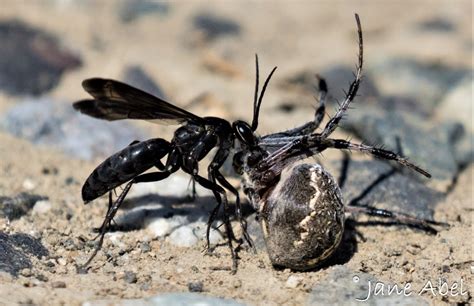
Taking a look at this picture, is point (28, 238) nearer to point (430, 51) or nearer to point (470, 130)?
point (470, 130)

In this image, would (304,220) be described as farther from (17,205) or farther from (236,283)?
(17,205)

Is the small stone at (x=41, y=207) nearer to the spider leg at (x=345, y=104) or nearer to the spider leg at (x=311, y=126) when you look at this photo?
the spider leg at (x=311, y=126)

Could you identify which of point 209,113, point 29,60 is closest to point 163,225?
point 209,113

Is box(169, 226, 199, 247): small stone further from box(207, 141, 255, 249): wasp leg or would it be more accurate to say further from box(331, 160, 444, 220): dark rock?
box(331, 160, 444, 220): dark rock

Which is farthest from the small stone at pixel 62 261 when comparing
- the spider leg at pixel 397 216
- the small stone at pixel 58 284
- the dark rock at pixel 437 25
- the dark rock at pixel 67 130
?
the dark rock at pixel 437 25

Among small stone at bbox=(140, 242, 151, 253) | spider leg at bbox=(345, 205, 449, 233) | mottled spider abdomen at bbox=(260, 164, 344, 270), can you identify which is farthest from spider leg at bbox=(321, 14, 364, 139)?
small stone at bbox=(140, 242, 151, 253)

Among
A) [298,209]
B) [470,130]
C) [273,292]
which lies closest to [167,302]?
[273,292]
